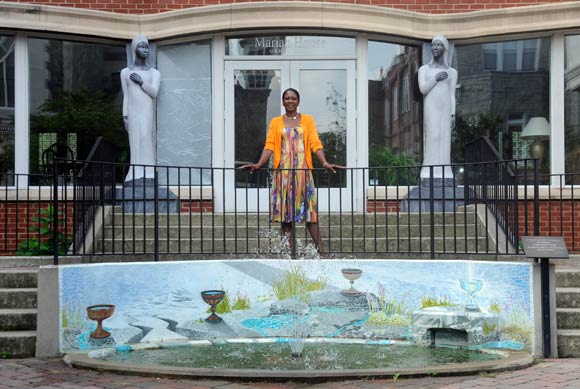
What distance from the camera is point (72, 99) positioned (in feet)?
37.1

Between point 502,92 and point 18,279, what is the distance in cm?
718

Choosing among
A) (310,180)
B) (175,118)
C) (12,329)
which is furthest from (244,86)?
(12,329)

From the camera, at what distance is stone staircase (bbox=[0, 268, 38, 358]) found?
7.07m

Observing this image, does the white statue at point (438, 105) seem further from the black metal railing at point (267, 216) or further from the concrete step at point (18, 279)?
the concrete step at point (18, 279)

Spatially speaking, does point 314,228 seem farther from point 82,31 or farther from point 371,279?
point 82,31

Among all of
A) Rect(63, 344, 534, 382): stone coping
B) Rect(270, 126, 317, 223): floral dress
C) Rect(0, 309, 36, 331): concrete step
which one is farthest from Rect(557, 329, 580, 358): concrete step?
Rect(0, 309, 36, 331): concrete step

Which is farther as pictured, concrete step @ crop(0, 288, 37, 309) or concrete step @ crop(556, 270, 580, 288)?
concrete step @ crop(556, 270, 580, 288)

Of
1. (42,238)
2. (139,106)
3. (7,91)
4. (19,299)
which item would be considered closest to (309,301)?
(19,299)

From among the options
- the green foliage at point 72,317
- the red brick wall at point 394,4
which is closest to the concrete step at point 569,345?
the green foliage at point 72,317

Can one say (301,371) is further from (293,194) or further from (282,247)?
(293,194)

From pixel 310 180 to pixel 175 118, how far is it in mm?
3677

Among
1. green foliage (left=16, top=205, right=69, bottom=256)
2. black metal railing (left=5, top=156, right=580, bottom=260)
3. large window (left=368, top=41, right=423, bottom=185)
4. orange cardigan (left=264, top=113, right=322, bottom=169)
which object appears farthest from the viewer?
large window (left=368, top=41, right=423, bottom=185)

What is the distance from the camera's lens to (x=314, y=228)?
8.32 meters

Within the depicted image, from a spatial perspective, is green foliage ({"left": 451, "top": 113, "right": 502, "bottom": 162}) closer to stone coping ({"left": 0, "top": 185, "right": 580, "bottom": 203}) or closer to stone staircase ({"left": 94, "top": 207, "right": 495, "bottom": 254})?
stone coping ({"left": 0, "top": 185, "right": 580, "bottom": 203})
